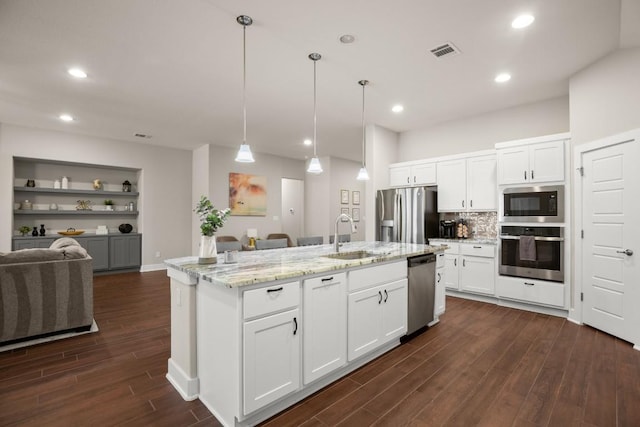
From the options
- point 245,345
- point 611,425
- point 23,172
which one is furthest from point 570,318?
point 23,172

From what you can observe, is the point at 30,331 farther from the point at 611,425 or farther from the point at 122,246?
the point at 611,425

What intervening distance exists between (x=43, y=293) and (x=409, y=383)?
362 cm

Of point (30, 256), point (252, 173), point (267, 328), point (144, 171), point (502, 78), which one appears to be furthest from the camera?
point (252, 173)

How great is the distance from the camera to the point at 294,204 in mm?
8992

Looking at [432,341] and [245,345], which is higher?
[245,345]

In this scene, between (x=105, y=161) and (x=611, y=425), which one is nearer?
(x=611, y=425)

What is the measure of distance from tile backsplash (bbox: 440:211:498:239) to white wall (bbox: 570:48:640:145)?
156 centimetres

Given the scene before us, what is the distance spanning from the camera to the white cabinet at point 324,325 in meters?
2.05

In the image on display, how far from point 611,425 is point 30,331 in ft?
15.8

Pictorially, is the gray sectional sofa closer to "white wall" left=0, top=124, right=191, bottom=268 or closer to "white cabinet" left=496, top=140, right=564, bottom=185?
"white wall" left=0, top=124, right=191, bottom=268

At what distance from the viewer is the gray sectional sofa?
291cm

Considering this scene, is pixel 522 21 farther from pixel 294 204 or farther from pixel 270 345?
pixel 294 204

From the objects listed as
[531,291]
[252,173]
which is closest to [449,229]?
[531,291]

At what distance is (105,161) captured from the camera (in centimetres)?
640
